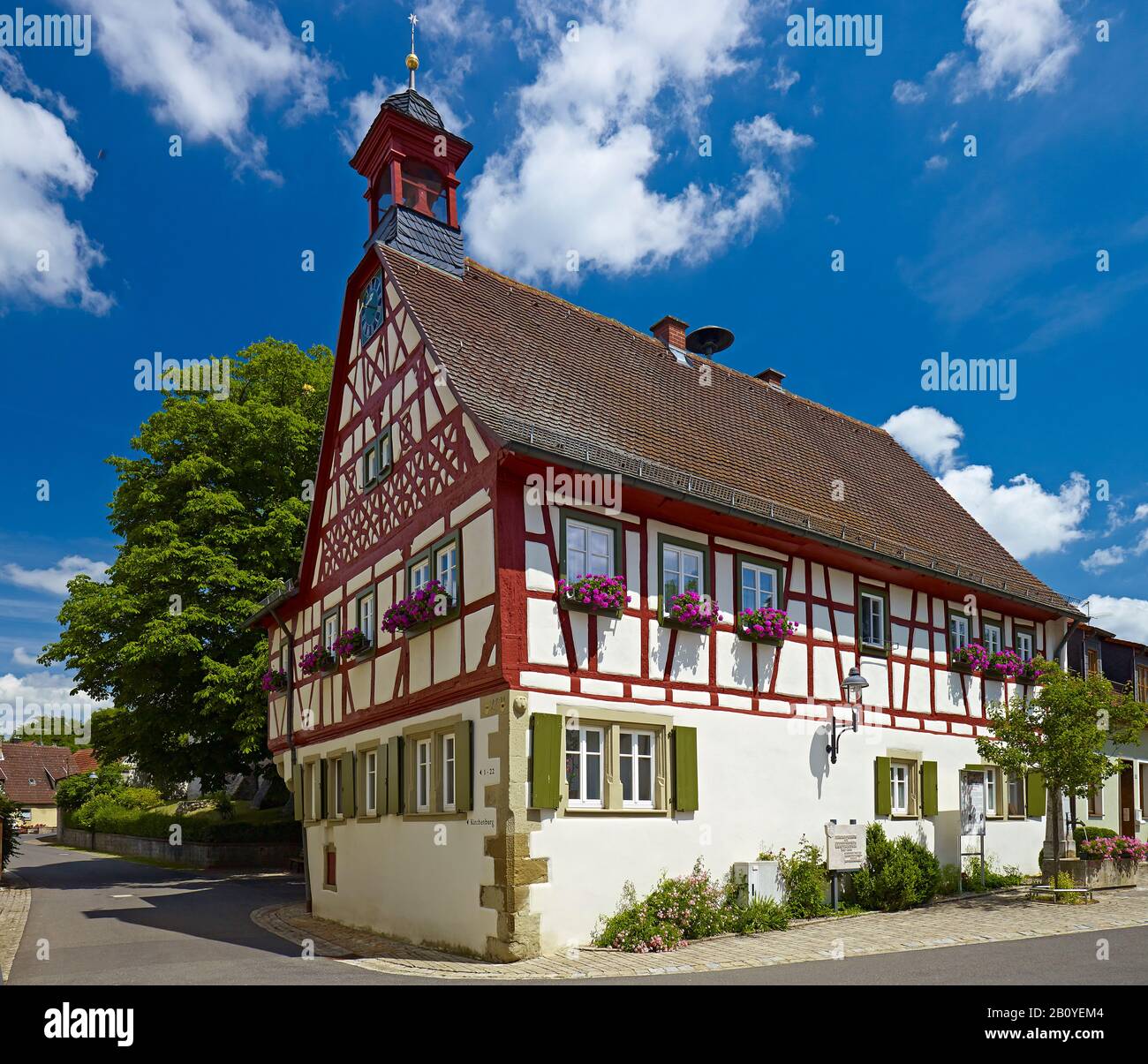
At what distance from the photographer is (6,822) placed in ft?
73.3

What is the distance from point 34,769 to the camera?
267 feet

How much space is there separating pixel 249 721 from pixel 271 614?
14.3 ft

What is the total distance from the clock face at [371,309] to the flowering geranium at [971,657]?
11.4 metres

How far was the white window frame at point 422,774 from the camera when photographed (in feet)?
46.1

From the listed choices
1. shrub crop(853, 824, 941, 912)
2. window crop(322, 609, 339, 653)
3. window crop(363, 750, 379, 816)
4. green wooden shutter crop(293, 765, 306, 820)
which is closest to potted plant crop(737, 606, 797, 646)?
shrub crop(853, 824, 941, 912)

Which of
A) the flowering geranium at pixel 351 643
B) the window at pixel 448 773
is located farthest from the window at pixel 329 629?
the window at pixel 448 773

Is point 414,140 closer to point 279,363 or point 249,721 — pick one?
point 279,363

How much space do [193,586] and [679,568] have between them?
14484 millimetres

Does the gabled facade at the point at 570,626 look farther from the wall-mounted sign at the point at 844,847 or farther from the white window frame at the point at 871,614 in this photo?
the wall-mounted sign at the point at 844,847

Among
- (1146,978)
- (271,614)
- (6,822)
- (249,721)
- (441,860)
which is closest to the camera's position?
(1146,978)

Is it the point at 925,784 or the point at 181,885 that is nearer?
the point at 925,784
